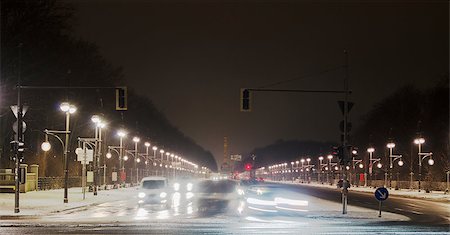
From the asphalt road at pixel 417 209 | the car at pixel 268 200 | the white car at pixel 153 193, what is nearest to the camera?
the asphalt road at pixel 417 209

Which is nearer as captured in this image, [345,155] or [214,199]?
[345,155]

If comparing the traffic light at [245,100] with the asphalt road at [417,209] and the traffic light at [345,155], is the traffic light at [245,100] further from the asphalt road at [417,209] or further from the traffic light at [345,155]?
the asphalt road at [417,209]

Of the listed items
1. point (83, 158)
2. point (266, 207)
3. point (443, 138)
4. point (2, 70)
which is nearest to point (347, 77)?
point (266, 207)

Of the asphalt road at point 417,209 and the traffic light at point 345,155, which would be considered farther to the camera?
the traffic light at point 345,155

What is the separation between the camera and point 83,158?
50.9 meters

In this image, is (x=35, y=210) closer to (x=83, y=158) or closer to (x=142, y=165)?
(x=83, y=158)

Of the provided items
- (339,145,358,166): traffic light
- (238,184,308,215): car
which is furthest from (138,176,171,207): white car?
(339,145,358,166): traffic light

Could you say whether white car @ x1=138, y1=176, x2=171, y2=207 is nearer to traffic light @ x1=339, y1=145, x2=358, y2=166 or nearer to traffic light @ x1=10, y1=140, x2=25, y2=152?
traffic light @ x1=10, y1=140, x2=25, y2=152

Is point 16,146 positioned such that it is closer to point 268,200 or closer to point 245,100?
point 245,100

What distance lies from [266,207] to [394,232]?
56.5 ft

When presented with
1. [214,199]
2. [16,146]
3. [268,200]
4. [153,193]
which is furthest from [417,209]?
[16,146]

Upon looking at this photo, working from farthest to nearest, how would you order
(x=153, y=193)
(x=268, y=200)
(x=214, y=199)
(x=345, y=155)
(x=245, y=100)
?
(x=214, y=199), (x=153, y=193), (x=268, y=200), (x=245, y=100), (x=345, y=155)

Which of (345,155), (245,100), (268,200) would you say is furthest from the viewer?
(268,200)

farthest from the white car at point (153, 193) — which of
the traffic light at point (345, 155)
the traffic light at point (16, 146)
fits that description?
the traffic light at point (345, 155)
